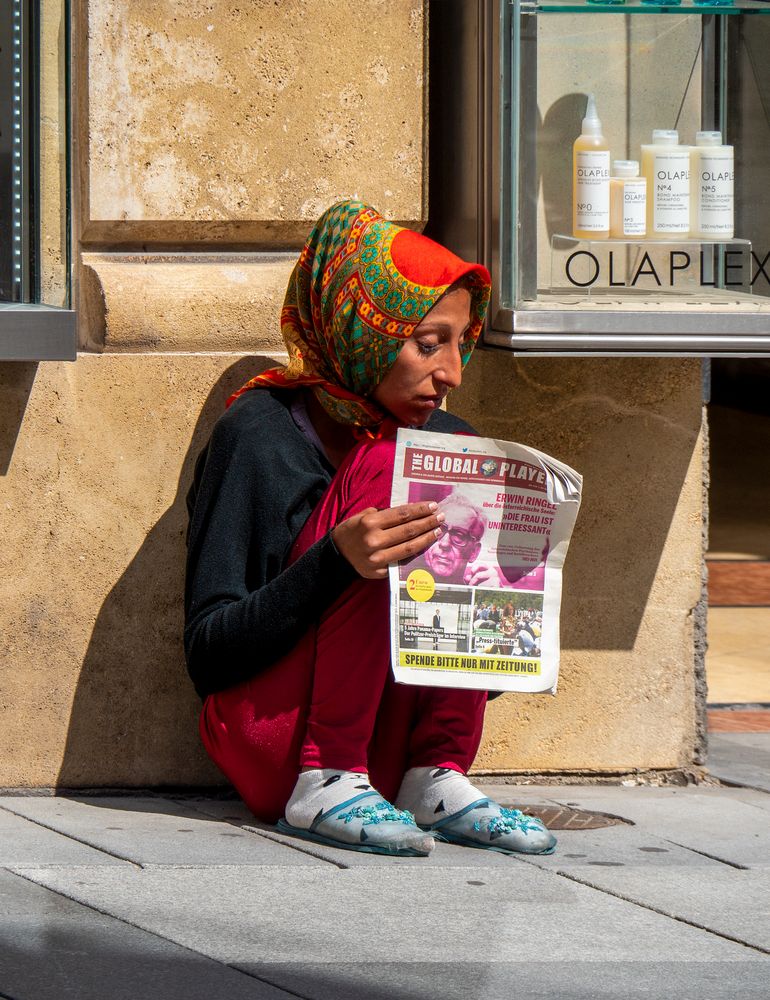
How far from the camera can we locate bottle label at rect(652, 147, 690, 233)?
161 inches

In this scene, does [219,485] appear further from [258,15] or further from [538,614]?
[258,15]

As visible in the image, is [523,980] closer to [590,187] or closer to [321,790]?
[321,790]

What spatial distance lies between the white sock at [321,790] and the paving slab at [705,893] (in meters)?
0.44

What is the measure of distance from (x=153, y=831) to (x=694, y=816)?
1.16 meters

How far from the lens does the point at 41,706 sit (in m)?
3.87

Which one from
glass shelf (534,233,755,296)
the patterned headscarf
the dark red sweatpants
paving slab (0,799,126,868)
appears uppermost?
glass shelf (534,233,755,296)

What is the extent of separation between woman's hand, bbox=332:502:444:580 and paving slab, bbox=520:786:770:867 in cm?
86

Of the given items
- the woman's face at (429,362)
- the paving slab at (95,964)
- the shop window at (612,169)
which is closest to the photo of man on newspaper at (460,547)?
the woman's face at (429,362)

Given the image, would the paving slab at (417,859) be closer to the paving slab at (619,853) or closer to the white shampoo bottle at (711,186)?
the paving slab at (619,853)

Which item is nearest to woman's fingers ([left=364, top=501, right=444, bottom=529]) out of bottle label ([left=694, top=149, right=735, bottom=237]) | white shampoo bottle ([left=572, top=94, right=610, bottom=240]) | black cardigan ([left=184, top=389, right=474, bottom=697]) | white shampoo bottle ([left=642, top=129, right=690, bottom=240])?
black cardigan ([left=184, top=389, right=474, bottom=697])

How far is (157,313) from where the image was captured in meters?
3.83

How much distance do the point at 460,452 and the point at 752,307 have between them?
39.2 inches

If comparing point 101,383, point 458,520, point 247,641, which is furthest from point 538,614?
point 101,383

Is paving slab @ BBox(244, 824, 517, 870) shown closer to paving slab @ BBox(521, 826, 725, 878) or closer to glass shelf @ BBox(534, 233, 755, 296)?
paving slab @ BBox(521, 826, 725, 878)
